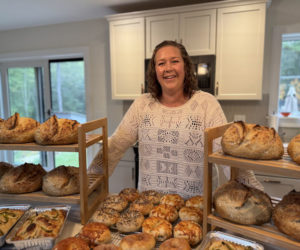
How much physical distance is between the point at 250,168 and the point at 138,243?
43 centimetres

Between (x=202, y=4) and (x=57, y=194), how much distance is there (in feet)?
7.24

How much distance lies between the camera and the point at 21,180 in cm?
103

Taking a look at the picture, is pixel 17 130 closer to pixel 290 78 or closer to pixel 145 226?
pixel 145 226

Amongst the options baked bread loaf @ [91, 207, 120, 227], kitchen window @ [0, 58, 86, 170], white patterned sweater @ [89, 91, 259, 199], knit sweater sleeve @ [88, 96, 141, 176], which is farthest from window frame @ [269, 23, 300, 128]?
kitchen window @ [0, 58, 86, 170]

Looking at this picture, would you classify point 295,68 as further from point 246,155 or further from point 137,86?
point 246,155

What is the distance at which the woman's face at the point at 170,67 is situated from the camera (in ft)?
4.33

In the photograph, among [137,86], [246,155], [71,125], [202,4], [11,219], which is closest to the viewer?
[246,155]

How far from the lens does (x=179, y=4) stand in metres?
2.54

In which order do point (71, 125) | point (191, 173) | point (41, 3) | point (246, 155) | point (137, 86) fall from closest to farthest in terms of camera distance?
1. point (246, 155)
2. point (71, 125)
3. point (191, 173)
4. point (41, 3)
5. point (137, 86)

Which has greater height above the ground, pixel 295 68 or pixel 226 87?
pixel 295 68

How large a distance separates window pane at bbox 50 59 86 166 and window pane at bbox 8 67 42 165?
1.27 feet

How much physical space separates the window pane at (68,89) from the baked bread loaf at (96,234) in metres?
2.77

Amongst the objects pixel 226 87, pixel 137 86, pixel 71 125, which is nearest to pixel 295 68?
pixel 226 87

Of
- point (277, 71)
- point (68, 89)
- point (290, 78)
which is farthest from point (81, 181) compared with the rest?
point (68, 89)
